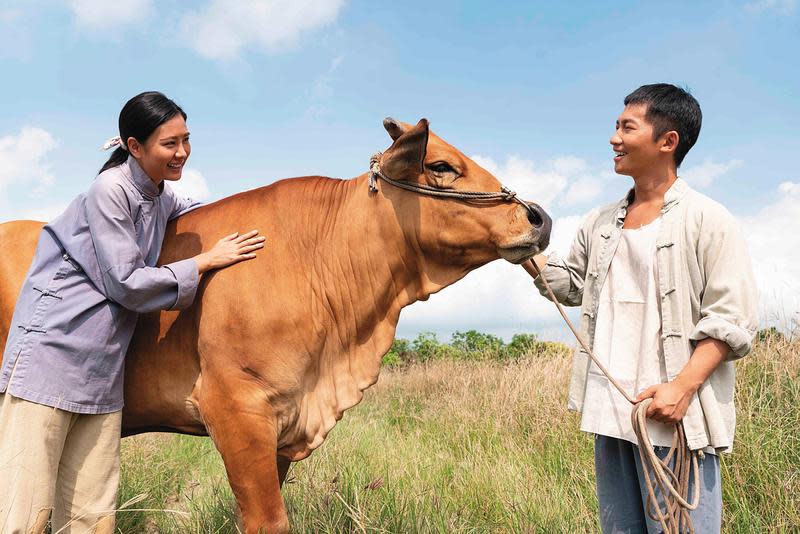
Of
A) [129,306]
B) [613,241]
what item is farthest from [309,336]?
[613,241]

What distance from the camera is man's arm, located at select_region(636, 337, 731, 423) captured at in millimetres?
3062

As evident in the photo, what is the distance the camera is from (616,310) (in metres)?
3.49

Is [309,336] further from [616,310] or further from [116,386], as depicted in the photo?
[616,310]

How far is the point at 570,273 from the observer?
3.98m

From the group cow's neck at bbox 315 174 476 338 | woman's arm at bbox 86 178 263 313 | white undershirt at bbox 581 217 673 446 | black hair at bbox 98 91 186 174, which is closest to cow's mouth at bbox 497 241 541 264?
cow's neck at bbox 315 174 476 338

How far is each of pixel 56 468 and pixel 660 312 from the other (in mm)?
3287

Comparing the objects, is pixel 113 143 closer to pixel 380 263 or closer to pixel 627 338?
pixel 380 263

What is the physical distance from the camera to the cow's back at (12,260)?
421cm

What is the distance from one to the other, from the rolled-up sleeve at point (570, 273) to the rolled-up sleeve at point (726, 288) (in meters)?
0.82

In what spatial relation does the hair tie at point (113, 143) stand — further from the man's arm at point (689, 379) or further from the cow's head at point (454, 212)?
the man's arm at point (689, 379)

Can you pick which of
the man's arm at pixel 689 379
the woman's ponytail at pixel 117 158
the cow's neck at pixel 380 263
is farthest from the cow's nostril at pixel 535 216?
the woman's ponytail at pixel 117 158

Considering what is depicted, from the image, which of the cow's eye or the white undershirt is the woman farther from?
the white undershirt

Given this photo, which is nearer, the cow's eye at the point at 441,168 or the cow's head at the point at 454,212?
the cow's head at the point at 454,212

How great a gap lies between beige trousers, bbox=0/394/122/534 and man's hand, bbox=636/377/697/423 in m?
2.90
